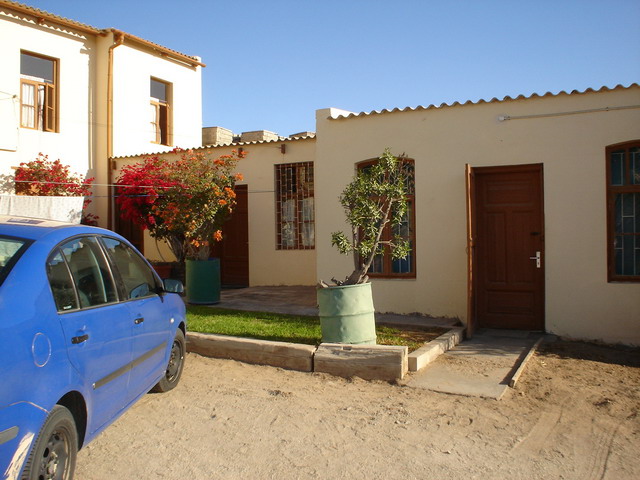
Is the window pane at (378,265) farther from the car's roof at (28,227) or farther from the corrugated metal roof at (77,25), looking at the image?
the corrugated metal roof at (77,25)

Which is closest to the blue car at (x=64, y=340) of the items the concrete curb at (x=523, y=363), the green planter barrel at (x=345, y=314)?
the green planter barrel at (x=345, y=314)

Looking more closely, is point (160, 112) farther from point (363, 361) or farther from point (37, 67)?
point (363, 361)

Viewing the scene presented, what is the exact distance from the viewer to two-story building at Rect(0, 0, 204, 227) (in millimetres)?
14023

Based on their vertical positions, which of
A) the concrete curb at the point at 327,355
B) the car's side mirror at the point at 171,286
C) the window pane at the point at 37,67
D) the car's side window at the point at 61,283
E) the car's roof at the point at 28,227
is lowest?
the concrete curb at the point at 327,355

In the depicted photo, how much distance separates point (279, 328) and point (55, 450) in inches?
196

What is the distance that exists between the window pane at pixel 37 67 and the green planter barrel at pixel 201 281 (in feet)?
25.2

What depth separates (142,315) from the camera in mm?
4535

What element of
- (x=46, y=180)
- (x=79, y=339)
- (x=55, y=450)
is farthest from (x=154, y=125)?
(x=55, y=450)

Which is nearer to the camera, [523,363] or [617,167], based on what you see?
[523,363]

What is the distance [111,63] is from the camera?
15773 millimetres

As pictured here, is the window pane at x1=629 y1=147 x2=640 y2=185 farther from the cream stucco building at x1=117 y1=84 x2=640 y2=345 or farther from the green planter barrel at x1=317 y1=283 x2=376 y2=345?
the green planter barrel at x1=317 y1=283 x2=376 y2=345

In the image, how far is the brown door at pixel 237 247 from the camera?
44.4 feet

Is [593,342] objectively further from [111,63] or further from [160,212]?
[111,63]

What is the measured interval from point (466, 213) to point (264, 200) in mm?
5715
